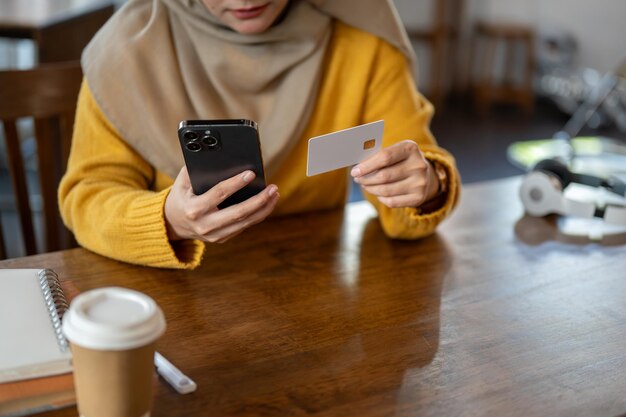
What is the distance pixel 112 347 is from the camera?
68 cm

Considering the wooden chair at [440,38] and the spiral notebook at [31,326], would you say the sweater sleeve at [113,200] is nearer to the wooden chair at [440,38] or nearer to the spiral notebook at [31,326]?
the spiral notebook at [31,326]

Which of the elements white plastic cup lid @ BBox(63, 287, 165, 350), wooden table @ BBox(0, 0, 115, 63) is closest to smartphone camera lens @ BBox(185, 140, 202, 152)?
white plastic cup lid @ BBox(63, 287, 165, 350)

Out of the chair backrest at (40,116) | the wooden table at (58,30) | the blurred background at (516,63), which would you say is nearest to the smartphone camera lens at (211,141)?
the chair backrest at (40,116)

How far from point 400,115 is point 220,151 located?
520 mm

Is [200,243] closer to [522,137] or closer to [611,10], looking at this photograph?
[522,137]

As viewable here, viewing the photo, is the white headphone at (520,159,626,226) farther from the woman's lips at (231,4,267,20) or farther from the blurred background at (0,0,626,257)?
the blurred background at (0,0,626,257)

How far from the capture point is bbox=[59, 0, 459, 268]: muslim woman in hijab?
3.83ft

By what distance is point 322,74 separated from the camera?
4.74 ft

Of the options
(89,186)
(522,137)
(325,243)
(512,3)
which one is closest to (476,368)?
(325,243)

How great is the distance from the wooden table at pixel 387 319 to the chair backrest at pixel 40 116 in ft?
1.04

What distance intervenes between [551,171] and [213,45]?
66 centimetres

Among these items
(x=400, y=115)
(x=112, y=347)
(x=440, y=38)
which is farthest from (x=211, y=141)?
(x=440, y=38)

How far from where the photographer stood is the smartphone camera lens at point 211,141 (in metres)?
0.98

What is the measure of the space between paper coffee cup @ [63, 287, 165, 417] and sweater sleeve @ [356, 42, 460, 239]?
0.67m
